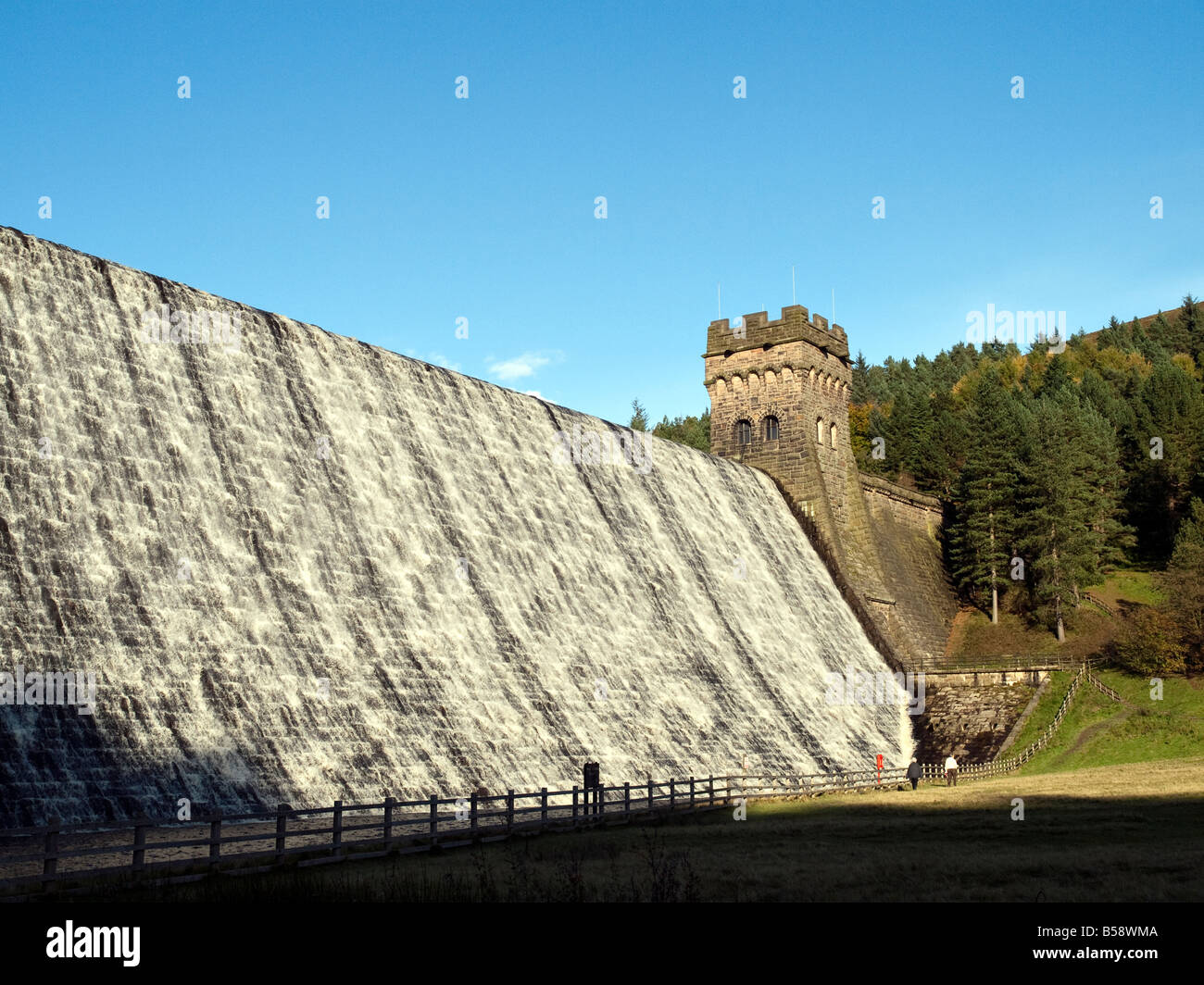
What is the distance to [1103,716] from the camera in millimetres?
44625

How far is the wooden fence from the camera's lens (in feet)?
49.4

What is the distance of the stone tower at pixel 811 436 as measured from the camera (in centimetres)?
5256

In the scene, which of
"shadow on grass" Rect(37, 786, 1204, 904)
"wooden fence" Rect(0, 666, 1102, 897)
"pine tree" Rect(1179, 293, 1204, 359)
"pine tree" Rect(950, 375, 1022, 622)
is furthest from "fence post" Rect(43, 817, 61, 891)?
"pine tree" Rect(1179, 293, 1204, 359)

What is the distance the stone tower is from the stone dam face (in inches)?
417

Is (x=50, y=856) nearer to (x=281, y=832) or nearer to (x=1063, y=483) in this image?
(x=281, y=832)

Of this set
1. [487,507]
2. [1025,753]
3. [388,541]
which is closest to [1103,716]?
[1025,753]

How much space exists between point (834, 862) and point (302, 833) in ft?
26.3

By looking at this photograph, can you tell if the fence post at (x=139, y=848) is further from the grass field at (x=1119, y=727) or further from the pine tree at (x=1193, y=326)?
the pine tree at (x=1193, y=326)

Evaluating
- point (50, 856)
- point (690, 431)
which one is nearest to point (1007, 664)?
point (50, 856)

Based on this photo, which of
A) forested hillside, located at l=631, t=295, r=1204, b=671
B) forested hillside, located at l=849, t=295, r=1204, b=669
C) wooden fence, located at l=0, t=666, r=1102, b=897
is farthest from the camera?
forested hillside, located at l=849, t=295, r=1204, b=669

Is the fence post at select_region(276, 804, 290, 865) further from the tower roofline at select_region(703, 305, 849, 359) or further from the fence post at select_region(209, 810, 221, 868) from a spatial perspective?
the tower roofline at select_region(703, 305, 849, 359)

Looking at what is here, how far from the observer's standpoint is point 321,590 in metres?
27.2

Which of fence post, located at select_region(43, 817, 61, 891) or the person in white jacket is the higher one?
fence post, located at select_region(43, 817, 61, 891)

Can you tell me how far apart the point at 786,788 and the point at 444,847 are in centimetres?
1441
